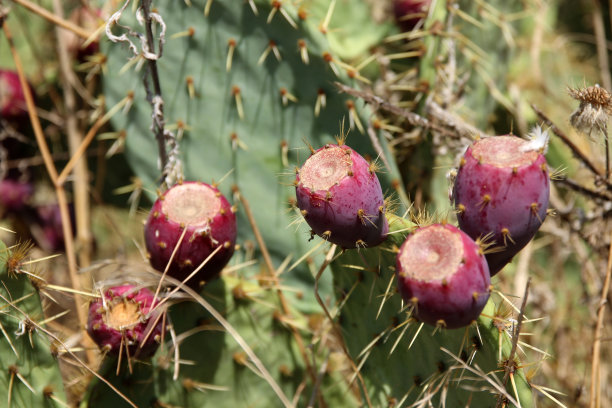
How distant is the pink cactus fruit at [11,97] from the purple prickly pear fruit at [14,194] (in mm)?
199

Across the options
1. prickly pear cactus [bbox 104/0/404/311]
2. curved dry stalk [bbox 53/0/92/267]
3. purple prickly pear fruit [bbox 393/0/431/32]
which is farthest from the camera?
curved dry stalk [bbox 53/0/92/267]

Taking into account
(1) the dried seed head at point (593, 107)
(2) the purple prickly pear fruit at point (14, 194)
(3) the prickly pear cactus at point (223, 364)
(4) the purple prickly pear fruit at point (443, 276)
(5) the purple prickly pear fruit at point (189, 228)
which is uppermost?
(1) the dried seed head at point (593, 107)

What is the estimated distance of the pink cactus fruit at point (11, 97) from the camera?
1.86 meters

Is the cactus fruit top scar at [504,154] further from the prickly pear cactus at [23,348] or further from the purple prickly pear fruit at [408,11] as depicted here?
the purple prickly pear fruit at [408,11]

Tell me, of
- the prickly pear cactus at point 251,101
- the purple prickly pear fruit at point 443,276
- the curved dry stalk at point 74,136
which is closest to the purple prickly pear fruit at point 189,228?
the prickly pear cactus at point 251,101

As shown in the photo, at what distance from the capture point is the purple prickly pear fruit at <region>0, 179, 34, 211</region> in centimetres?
197

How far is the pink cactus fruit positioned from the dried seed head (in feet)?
4.74

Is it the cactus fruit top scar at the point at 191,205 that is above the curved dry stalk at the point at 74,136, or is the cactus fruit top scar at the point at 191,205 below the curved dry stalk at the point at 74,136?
above

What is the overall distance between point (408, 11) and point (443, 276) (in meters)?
1.16

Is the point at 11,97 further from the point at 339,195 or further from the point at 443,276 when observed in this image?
the point at 443,276

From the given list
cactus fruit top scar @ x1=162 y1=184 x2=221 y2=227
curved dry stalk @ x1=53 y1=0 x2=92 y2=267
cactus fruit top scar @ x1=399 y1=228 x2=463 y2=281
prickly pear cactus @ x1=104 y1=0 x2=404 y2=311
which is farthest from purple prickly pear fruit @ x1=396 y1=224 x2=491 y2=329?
curved dry stalk @ x1=53 y1=0 x2=92 y2=267

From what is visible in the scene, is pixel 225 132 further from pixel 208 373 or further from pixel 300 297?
pixel 208 373

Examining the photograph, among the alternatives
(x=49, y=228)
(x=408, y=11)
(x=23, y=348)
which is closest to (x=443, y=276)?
(x=23, y=348)

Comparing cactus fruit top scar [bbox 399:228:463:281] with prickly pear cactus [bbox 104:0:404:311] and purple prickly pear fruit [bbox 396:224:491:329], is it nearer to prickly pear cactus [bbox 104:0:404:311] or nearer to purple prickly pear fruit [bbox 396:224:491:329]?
purple prickly pear fruit [bbox 396:224:491:329]
